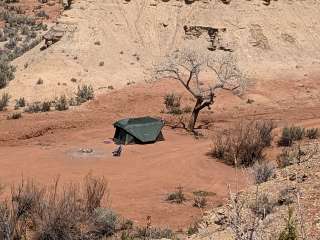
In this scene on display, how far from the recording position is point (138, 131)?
1648 cm

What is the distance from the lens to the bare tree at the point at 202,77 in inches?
714

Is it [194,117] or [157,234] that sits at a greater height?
[157,234]

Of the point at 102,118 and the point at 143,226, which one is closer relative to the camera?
the point at 143,226

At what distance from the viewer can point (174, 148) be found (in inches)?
617

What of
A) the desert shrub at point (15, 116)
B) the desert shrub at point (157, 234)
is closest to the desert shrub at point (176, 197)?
the desert shrub at point (157, 234)

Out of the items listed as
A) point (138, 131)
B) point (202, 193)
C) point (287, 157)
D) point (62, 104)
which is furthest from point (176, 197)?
point (62, 104)

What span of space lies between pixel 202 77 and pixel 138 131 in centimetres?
799

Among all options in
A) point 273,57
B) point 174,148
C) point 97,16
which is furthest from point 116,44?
point 174,148

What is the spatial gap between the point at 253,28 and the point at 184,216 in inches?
690

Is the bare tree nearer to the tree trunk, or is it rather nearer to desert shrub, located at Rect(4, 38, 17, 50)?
the tree trunk

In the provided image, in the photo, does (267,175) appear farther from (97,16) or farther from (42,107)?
(97,16)

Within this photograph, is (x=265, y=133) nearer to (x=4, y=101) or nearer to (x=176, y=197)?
(x=176, y=197)

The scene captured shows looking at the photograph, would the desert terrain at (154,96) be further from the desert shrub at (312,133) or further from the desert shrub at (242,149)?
the desert shrub at (312,133)

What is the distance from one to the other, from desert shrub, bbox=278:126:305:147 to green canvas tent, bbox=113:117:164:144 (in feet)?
11.5
